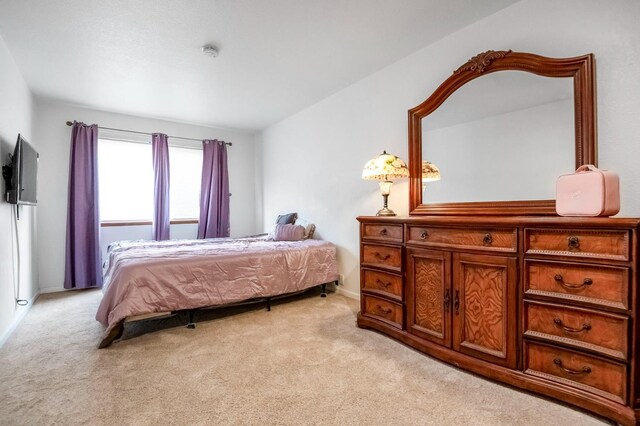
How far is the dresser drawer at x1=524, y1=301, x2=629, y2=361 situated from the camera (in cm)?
136

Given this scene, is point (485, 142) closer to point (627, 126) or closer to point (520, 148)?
point (520, 148)

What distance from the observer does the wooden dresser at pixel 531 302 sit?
1.36 m

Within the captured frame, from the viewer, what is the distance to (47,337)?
2.44 meters

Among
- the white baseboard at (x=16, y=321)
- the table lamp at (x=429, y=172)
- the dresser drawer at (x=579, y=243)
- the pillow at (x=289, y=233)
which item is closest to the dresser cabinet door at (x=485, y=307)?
the dresser drawer at (x=579, y=243)

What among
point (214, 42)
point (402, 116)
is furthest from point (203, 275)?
point (402, 116)

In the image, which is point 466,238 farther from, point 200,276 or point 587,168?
point 200,276

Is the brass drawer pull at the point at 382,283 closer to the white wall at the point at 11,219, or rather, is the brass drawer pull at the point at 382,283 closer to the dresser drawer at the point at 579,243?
the dresser drawer at the point at 579,243

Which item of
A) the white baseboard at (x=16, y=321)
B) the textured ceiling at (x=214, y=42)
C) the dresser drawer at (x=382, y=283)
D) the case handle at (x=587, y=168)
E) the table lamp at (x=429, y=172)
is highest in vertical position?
the textured ceiling at (x=214, y=42)

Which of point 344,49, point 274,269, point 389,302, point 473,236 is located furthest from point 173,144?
point 473,236

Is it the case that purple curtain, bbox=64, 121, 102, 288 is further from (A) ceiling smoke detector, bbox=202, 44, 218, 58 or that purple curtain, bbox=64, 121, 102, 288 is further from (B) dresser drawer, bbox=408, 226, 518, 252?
(B) dresser drawer, bbox=408, 226, 518, 252

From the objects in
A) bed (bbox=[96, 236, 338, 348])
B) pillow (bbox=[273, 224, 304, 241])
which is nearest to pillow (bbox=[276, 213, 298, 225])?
pillow (bbox=[273, 224, 304, 241])

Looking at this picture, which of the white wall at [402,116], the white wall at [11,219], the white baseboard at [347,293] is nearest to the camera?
the white wall at [402,116]

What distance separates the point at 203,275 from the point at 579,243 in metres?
2.63

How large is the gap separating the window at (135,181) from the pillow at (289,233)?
182 centimetres
